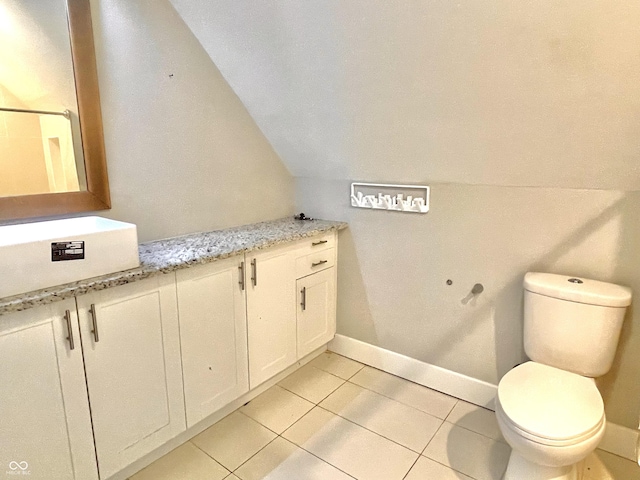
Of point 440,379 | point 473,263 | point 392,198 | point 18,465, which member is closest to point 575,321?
point 473,263

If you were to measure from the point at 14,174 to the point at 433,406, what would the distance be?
7.30 feet

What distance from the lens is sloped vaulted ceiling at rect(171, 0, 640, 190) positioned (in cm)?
130

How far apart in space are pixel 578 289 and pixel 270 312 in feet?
4.75

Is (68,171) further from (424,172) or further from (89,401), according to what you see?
(424,172)

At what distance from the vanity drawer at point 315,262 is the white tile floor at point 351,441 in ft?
2.22

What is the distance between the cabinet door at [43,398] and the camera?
1.24 meters

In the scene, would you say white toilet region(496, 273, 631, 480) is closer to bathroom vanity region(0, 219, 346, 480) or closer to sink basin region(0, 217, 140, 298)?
bathroom vanity region(0, 219, 346, 480)

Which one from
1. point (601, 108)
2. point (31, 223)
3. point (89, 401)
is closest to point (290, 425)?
point (89, 401)

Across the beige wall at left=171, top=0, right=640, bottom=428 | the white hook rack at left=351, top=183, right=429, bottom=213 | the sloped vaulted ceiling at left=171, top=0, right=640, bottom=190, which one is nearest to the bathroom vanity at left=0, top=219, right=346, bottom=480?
the white hook rack at left=351, top=183, right=429, bottom=213

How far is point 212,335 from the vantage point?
183 centimetres

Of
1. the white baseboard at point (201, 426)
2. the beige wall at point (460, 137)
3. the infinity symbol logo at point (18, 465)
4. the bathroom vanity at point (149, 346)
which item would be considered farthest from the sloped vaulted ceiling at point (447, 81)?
the infinity symbol logo at point (18, 465)

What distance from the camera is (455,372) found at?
7.27ft

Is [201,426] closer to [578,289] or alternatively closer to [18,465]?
[18,465]

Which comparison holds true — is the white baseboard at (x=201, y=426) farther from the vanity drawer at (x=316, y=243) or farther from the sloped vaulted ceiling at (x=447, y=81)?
the sloped vaulted ceiling at (x=447, y=81)
